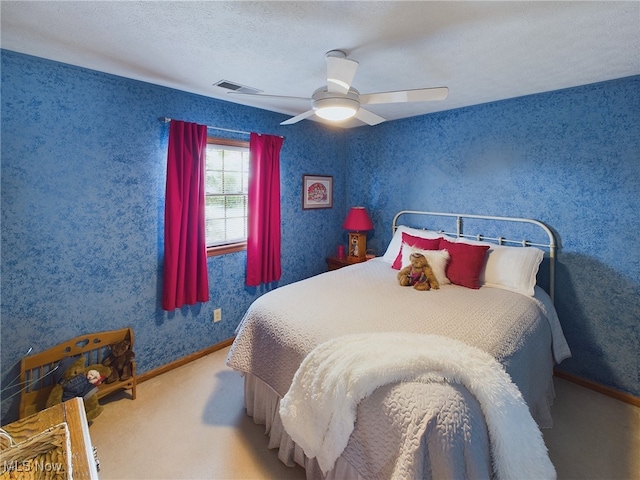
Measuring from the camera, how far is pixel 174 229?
8.54 feet

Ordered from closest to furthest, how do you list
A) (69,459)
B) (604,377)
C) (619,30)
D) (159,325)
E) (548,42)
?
(69,459), (619,30), (548,42), (604,377), (159,325)

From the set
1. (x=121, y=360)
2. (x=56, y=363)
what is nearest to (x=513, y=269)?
(x=121, y=360)

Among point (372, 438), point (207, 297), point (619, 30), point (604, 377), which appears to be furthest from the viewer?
point (207, 297)

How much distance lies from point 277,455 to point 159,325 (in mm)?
1474

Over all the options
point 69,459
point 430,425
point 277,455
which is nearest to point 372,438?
point 430,425

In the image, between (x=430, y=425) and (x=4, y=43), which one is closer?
(x=430, y=425)

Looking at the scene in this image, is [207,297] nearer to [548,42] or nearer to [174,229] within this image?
[174,229]

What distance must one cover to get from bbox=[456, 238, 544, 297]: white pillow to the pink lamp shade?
1395 millimetres

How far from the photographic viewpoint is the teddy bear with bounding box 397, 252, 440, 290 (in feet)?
8.09

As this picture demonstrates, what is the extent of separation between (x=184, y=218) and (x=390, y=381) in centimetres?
210

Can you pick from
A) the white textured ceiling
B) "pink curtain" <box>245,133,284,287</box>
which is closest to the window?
"pink curtain" <box>245,133,284,287</box>

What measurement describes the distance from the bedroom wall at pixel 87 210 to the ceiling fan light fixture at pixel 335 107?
134 cm

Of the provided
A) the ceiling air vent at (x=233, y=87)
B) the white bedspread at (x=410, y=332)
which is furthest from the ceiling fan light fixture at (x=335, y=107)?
the white bedspread at (x=410, y=332)

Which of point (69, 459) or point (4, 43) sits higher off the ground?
point (4, 43)
